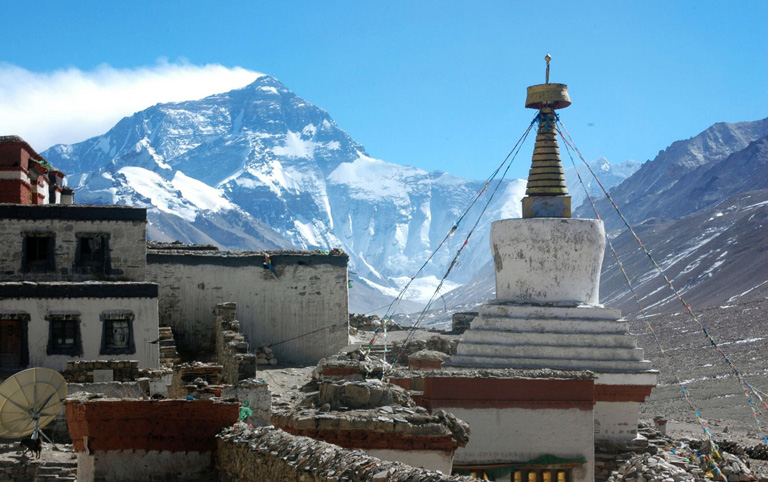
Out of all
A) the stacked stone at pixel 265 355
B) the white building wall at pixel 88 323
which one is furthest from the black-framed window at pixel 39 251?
the stacked stone at pixel 265 355

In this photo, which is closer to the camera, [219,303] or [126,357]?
[126,357]

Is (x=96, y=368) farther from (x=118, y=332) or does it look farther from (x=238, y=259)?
(x=238, y=259)

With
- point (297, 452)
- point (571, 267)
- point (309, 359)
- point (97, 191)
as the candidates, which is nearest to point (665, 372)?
point (309, 359)

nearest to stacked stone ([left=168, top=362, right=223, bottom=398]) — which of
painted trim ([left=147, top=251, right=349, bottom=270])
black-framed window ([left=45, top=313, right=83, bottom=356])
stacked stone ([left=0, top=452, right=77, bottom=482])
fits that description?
black-framed window ([left=45, top=313, right=83, bottom=356])

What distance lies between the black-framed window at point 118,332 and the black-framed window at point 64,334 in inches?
19.7

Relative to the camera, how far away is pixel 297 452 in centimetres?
876

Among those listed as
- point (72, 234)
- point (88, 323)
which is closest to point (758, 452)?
point (88, 323)

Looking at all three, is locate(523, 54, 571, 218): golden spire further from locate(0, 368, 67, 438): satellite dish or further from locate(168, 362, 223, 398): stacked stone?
locate(0, 368, 67, 438): satellite dish

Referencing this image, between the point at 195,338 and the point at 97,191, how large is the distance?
6614 inches

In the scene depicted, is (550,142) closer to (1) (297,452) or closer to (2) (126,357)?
(2) (126,357)

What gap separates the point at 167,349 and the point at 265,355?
3476 millimetres

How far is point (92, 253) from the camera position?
23953 mm

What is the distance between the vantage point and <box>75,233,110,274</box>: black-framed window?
23828 mm

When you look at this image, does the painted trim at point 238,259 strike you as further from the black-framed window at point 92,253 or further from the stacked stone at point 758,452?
the stacked stone at point 758,452
